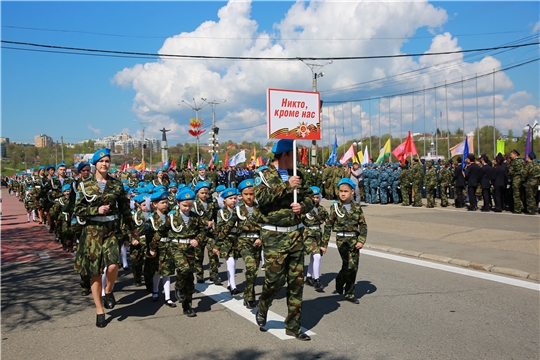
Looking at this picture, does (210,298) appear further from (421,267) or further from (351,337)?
(421,267)

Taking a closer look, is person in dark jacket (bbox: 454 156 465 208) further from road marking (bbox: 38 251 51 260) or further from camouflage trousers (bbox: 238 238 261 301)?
road marking (bbox: 38 251 51 260)

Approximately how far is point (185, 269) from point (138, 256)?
2005 mm

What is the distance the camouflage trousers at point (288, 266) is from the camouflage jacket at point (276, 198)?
0.50 ft

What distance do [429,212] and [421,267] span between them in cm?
923

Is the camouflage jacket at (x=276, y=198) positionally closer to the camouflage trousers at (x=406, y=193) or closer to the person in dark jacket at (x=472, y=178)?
the person in dark jacket at (x=472, y=178)

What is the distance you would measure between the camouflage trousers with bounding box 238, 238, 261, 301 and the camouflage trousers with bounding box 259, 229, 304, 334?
131 cm

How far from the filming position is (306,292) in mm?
7637

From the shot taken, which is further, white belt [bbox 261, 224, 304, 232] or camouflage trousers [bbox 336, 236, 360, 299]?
camouflage trousers [bbox 336, 236, 360, 299]

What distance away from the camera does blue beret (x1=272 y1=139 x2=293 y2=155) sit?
5.49m

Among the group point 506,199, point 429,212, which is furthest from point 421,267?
point 506,199

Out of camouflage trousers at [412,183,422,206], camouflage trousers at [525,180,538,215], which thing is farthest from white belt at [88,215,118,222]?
camouflage trousers at [412,183,422,206]

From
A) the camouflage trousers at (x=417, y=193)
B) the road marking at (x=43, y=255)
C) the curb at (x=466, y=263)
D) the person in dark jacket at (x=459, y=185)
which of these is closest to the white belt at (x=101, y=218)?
the road marking at (x=43, y=255)

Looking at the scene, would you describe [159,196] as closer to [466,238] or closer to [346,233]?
[346,233]

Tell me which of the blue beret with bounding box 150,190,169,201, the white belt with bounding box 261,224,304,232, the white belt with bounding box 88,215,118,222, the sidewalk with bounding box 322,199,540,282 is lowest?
the sidewalk with bounding box 322,199,540,282
